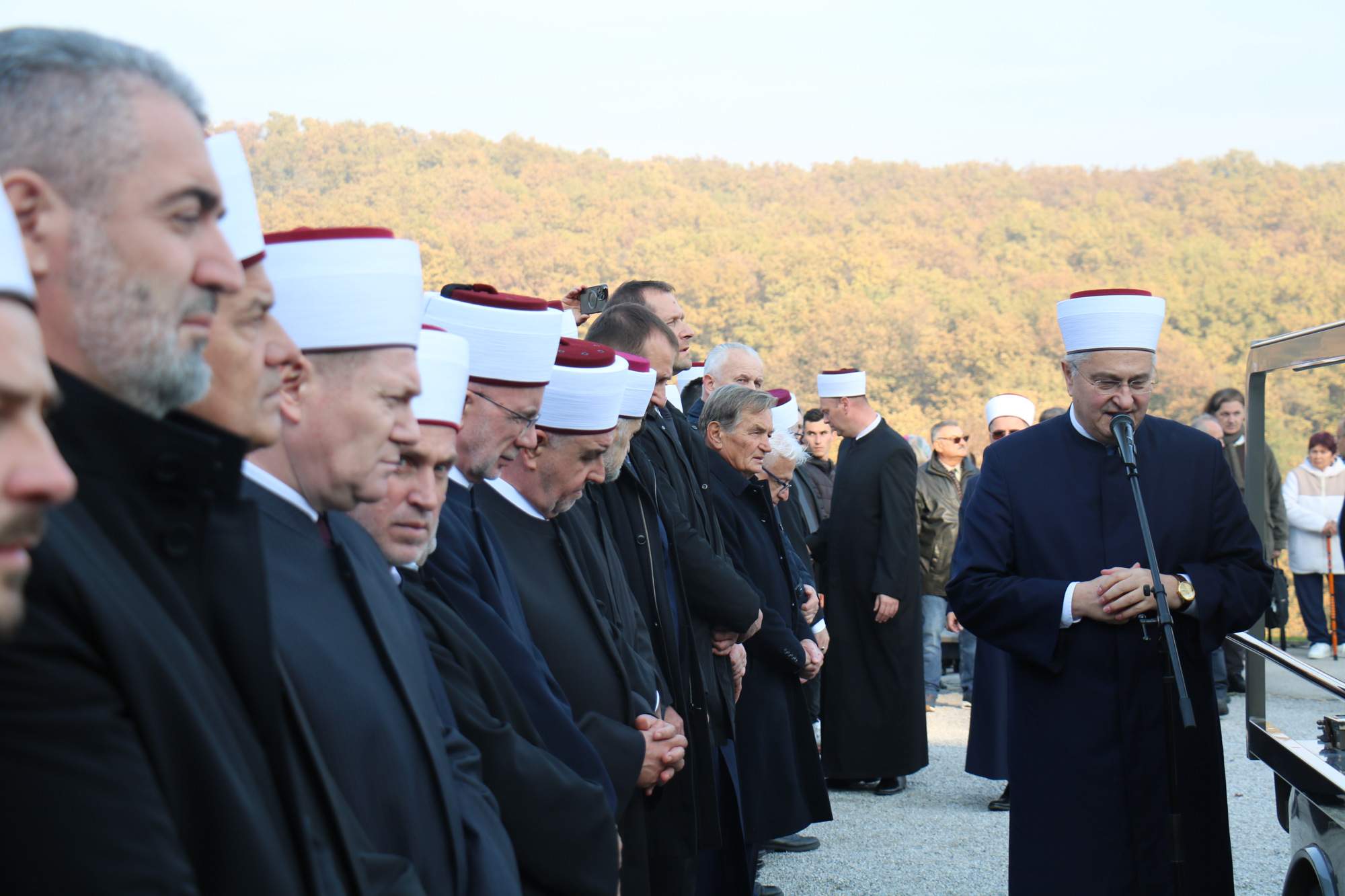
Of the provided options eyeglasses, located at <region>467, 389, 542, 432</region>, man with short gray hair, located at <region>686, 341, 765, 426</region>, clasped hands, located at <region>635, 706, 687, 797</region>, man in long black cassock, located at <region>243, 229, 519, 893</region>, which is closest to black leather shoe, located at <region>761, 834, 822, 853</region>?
man with short gray hair, located at <region>686, 341, 765, 426</region>

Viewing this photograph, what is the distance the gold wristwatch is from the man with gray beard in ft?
10.4

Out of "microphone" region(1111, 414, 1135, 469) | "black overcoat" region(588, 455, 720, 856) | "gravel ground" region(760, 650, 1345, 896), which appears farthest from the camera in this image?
"gravel ground" region(760, 650, 1345, 896)

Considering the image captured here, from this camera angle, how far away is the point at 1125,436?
13.3 ft

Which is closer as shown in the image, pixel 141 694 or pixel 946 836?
pixel 141 694

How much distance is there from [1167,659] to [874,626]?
4150 mm

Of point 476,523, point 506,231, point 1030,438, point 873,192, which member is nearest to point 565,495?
point 476,523

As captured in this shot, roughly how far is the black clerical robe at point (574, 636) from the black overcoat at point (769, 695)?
2.44m

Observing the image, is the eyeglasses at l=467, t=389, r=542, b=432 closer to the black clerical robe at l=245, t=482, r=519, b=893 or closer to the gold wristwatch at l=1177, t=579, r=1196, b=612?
the black clerical robe at l=245, t=482, r=519, b=893

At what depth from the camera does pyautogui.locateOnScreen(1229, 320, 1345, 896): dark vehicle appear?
11.3 ft

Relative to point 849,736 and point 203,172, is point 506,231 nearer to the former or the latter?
point 849,736

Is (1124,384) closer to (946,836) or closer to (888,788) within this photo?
(946,836)

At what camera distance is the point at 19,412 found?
951 millimetres

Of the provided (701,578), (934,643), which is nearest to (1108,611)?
(701,578)

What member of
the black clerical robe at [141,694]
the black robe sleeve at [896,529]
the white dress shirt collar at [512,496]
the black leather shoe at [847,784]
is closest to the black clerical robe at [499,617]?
the white dress shirt collar at [512,496]
